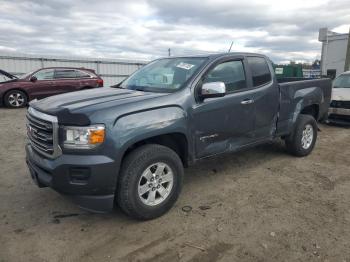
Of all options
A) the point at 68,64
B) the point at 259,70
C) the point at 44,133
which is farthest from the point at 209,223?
the point at 68,64

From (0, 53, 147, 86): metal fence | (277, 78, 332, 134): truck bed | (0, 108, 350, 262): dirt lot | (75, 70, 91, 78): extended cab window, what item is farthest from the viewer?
(0, 53, 147, 86): metal fence

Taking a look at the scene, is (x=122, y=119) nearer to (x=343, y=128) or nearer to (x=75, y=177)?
(x=75, y=177)

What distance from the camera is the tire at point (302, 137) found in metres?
5.71

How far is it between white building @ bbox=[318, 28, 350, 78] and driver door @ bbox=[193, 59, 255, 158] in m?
20.1

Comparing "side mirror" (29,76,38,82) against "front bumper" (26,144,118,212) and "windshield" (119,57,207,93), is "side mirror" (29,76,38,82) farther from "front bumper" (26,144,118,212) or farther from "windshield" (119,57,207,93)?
"front bumper" (26,144,118,212)

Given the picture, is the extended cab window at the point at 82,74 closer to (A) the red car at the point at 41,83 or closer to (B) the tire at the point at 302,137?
(A) the red car at the point at 41,83

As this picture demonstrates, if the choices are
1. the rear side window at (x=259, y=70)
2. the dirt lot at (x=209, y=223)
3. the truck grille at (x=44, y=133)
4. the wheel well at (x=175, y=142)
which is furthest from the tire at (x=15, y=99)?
the wheel well at (x=175, y=142)

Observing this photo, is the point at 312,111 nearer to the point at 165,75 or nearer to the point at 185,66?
the point at 185,66

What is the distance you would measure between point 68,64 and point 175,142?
1722 centimetres

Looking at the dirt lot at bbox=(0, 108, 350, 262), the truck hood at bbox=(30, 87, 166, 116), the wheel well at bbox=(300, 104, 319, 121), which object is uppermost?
the truck hood at bbox=(30, 87, 166, 116)

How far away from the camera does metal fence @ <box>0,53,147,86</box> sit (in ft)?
58.9

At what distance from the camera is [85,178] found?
3.18 metres

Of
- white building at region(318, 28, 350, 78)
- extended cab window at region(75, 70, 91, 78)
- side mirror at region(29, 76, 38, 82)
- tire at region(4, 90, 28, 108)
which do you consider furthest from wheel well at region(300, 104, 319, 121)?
white building at region(318, 28, 350, 78)

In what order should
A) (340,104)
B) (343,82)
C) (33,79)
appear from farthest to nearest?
1. (33,79)
2. (343,82)
3. (340,104)
